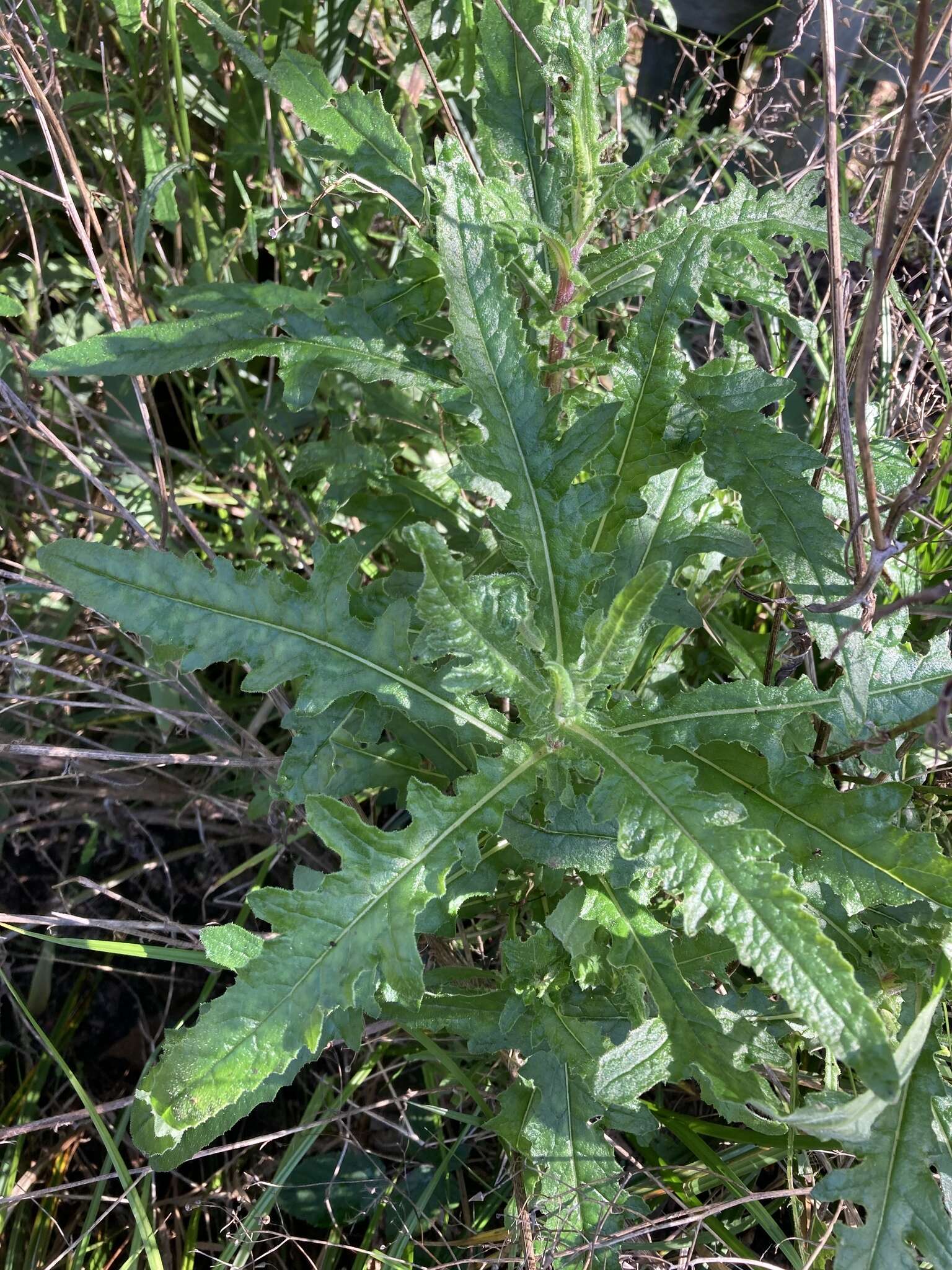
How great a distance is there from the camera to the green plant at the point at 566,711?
1.43 meters

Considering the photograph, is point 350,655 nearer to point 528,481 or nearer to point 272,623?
point 272,623

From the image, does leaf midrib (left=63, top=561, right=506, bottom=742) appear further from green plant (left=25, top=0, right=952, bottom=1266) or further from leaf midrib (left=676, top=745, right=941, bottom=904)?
leaf midrib (left=676, top=745, right=941, bottom=904)

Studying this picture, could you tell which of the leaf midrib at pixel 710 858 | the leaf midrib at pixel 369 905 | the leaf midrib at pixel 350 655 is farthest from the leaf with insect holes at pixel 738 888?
the leaf midrib at pixel 350 655

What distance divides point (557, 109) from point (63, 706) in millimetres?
1900

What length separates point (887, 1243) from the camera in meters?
1.46

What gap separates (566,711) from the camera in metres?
1.58

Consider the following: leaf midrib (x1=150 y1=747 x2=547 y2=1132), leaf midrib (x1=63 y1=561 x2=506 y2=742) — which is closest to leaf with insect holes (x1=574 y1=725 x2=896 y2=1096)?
leaf midrib (x1=150 y1=747 x2=547 y2=1132)

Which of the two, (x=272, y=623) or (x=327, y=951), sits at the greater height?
(x=272, y=623)

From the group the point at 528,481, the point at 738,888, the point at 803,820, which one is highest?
the point at 528,481

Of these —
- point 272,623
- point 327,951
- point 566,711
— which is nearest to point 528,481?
point 566,711

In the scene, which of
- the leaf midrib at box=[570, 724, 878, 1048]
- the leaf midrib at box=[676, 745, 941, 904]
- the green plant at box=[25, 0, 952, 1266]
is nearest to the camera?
the leaf midrib at box=[570, 724, 878, 1048]

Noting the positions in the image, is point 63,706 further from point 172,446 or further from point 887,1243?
point 887,1243

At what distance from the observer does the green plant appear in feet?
4.68

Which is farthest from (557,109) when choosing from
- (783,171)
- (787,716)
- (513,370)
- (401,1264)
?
(401,1264)
